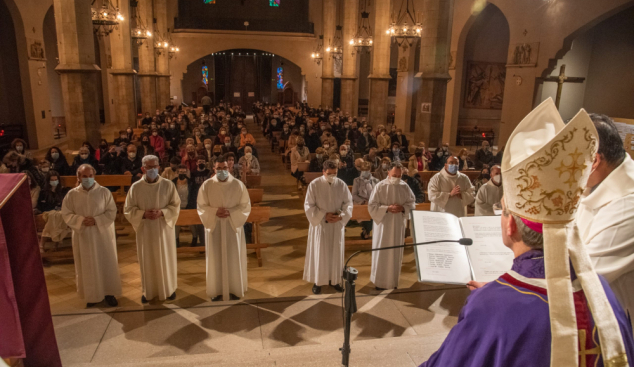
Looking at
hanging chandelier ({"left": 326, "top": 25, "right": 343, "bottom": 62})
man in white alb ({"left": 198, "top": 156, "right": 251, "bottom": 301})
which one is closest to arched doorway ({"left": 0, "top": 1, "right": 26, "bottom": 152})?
man in white alb ({"left": 198, "top": 156, "right": 251, "bottom": 301})

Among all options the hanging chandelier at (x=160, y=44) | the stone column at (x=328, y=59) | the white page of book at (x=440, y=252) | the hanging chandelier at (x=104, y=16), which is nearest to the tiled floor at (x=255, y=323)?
the white page of book at (x=440, y=252)

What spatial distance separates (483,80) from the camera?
21.3 meters

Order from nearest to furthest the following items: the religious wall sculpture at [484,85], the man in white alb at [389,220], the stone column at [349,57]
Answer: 1. the man in white alb at [389,220]
2. the religious wall sculpture at [484,85]
3. the stone column at [349,57]

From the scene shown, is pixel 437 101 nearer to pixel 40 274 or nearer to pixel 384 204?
pixel 384 204

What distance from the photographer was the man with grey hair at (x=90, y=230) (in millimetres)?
5863

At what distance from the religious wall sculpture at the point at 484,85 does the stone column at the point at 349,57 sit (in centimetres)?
620

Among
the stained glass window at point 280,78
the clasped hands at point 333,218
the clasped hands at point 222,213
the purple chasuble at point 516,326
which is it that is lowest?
the clasped hands at point 333,218

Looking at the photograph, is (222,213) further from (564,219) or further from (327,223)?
(564,219)

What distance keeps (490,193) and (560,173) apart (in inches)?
228

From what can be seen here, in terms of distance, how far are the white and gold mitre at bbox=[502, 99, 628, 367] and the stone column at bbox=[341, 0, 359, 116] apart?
74.8 feet

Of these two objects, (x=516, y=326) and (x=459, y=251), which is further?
(x=459, y=251)

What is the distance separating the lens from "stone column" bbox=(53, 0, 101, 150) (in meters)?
12.2

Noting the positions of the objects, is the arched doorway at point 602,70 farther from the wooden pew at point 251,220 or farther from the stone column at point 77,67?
the stone column at point 77,67

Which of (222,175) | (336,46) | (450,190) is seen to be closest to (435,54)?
(450,190)
